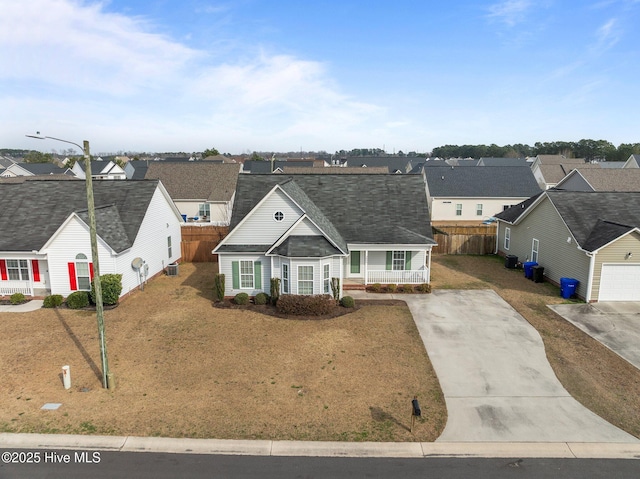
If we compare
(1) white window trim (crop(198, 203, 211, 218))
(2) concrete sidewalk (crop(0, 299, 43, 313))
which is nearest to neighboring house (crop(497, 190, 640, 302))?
(2) concrete sidewalk (crop(0, 299, 43, 313))

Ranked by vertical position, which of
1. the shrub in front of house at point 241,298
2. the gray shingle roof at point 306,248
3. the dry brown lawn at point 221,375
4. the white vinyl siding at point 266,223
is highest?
the white vinyl siding at point 266,223

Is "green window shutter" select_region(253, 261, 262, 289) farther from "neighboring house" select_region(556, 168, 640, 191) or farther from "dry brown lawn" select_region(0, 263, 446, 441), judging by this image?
"neighboring house" select_region(556, 168, 640, 191)

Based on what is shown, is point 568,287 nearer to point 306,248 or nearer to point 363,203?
point 363,203

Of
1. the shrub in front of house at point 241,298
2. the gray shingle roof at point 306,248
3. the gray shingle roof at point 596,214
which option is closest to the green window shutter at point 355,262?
the gray shingle roof at point 306,248

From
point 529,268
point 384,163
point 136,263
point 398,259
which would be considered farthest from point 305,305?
point 384,163

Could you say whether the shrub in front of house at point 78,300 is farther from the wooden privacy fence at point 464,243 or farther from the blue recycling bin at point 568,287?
the wooden privacy fence at point 464,243

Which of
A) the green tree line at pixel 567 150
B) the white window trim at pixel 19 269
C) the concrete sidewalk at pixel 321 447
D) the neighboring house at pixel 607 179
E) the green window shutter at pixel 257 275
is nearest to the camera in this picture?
the concrete sidewalk at pixel 321 447
